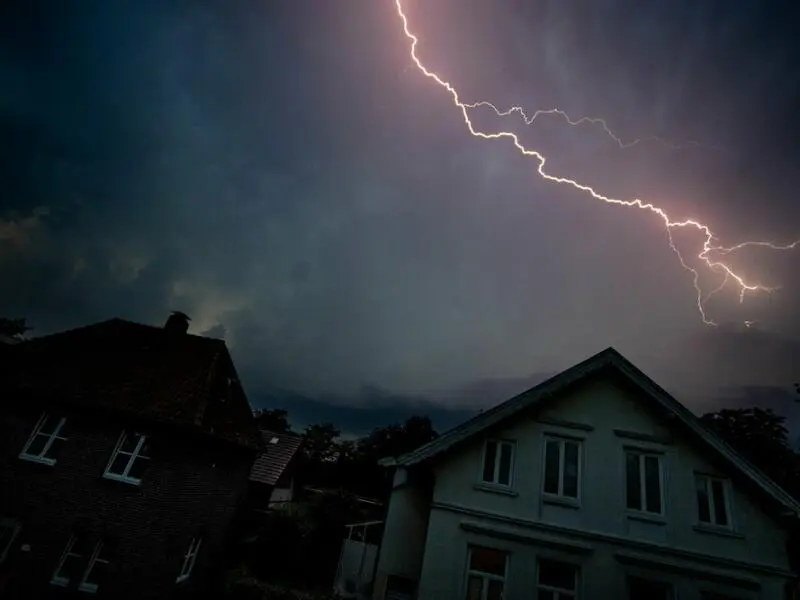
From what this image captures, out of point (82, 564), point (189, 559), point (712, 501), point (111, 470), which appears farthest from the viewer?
point (189, 559)

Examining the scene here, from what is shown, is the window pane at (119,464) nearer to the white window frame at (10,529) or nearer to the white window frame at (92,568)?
the white window frame at (92,568)

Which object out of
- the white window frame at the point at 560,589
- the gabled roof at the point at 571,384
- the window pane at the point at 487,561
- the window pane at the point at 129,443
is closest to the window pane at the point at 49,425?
the window pane at the point at 129,443

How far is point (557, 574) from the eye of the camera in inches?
477

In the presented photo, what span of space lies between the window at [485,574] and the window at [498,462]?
1980mm

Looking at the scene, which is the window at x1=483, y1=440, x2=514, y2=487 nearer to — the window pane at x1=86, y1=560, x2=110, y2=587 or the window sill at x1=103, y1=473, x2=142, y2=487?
the window sill at x1=103, y1=473, x2=142, y2=487

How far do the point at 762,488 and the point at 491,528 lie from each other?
794cm

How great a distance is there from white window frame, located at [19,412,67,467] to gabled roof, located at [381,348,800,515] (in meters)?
13.0

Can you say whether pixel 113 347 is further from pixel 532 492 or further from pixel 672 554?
pixel 672 554

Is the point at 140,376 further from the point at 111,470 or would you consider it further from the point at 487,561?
the point at 487,561

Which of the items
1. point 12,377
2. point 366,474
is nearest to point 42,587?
point 12,377

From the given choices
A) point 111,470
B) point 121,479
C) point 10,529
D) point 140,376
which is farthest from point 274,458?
point 10,529

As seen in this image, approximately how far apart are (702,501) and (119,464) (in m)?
20.3

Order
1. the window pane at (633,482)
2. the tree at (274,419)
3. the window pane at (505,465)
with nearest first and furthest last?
the window pane at (633,482), the window pane at (505,465), the tree at (274,419)

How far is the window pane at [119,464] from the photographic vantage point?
15664mm
